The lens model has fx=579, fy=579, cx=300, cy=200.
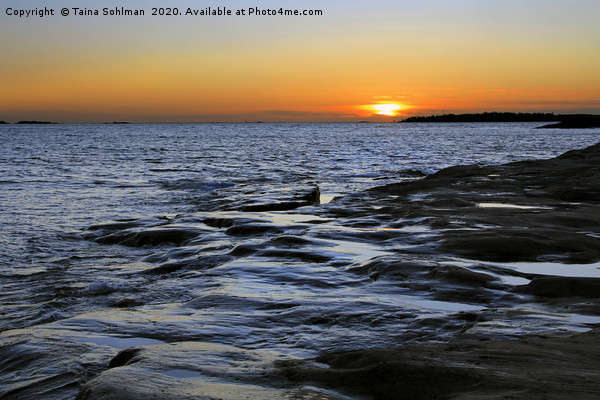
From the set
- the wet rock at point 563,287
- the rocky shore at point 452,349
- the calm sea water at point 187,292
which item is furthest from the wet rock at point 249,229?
the wet rock at point 563,287

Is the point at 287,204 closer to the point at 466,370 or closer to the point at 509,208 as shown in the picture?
the point at 509,208

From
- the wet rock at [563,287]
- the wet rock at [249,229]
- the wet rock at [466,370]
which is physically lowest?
the wet rock at [249,229]

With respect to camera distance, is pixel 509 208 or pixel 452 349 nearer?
pixel 452 349

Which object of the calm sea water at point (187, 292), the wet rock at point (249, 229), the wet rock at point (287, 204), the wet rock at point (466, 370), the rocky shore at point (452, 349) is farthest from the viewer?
the wet rock at point (287, 204)

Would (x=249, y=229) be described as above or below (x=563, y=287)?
below

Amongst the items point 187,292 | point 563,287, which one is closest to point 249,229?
point 187,292

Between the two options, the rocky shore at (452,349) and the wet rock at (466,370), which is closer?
the wet rock at (466,370)

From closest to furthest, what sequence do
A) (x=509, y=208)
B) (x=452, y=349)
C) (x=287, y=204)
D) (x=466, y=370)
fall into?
(x=466, y=370)
(x=452, y=349)
(x=509, y=208)
(x=287, y=204)

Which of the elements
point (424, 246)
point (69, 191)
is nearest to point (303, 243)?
point (424, 246)

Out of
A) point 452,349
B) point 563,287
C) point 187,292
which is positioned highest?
point 452,349

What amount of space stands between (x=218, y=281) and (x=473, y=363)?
3.34 metres

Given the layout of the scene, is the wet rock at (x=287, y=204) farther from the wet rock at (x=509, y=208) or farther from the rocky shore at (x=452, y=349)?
the rocky shore at (x=452, y=349)

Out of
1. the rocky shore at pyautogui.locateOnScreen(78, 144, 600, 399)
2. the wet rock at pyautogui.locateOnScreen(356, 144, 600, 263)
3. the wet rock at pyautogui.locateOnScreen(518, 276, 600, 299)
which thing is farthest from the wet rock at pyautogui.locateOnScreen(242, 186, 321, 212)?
the wet rock at pyautogui.locateOnScreen(518, 276, 600, 299)

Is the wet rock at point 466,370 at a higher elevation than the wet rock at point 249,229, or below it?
higher
